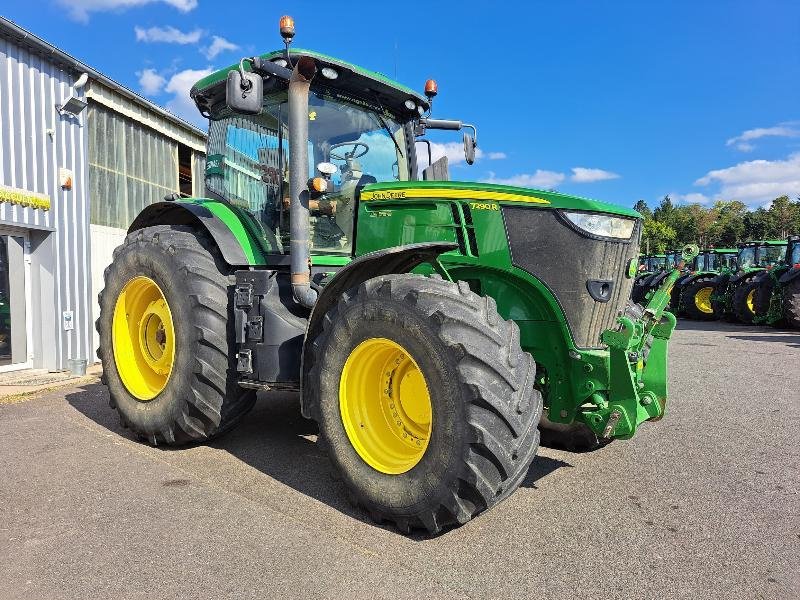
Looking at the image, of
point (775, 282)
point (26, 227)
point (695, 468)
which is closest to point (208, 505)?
point (695, 468)

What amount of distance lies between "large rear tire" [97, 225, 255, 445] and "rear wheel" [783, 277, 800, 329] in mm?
13739

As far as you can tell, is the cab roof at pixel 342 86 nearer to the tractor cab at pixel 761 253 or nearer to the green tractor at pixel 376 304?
the green tractor at pixel 376 304

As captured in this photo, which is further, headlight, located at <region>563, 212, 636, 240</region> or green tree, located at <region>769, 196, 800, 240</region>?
green tree, located at <region>769, 196, 800, 240</region>

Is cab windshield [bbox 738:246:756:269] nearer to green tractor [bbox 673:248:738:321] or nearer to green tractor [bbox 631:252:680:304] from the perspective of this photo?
green tractor [bbox 673:248:738:321]

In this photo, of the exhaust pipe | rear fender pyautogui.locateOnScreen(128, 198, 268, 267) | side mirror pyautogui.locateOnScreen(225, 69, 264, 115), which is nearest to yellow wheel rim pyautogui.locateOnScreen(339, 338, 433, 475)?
the exhaust pipe

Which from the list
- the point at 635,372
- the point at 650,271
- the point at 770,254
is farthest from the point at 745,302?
the point at 635,372

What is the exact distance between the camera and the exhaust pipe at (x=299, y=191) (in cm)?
369

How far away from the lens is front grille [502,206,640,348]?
327cm

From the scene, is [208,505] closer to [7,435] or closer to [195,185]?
[7,435]

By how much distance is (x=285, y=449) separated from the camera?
4367 mm

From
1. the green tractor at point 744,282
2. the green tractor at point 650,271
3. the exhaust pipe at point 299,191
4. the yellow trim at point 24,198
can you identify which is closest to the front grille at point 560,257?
the exhaust pipe at point 299,191

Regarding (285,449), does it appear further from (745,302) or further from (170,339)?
(745,302)

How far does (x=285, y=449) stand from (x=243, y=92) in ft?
8.10

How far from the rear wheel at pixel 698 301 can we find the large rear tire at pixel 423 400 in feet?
56.0
